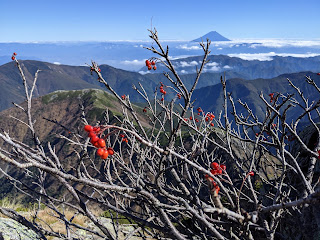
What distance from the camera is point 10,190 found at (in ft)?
405

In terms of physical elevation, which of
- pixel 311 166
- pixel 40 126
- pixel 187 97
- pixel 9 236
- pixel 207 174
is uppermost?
pixel 187 97

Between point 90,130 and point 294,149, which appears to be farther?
point 294,149

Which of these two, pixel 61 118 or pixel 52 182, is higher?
pixel 61 118

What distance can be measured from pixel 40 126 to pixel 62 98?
89.7 ft

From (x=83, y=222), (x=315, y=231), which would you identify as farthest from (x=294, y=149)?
(x=83, y=222)

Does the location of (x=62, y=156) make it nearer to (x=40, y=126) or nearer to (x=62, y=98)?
(x=40, y=126)

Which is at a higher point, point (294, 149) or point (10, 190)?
point (294, 149)

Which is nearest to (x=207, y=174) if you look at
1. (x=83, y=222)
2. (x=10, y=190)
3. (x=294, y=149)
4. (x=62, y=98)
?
(x=294, y=149)

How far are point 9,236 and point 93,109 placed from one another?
151756 mm

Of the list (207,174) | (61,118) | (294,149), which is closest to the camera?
(207,174)

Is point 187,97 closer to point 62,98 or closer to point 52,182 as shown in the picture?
point 52,182

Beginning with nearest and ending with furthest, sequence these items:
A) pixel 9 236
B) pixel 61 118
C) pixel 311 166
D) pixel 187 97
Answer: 1. pixel 187 97
2. pixel 311 166
3. pixel 9 236
4. pixel 61 118

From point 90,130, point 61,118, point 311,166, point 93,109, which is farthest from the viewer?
point 61,118

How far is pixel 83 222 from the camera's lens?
12.1 meters
